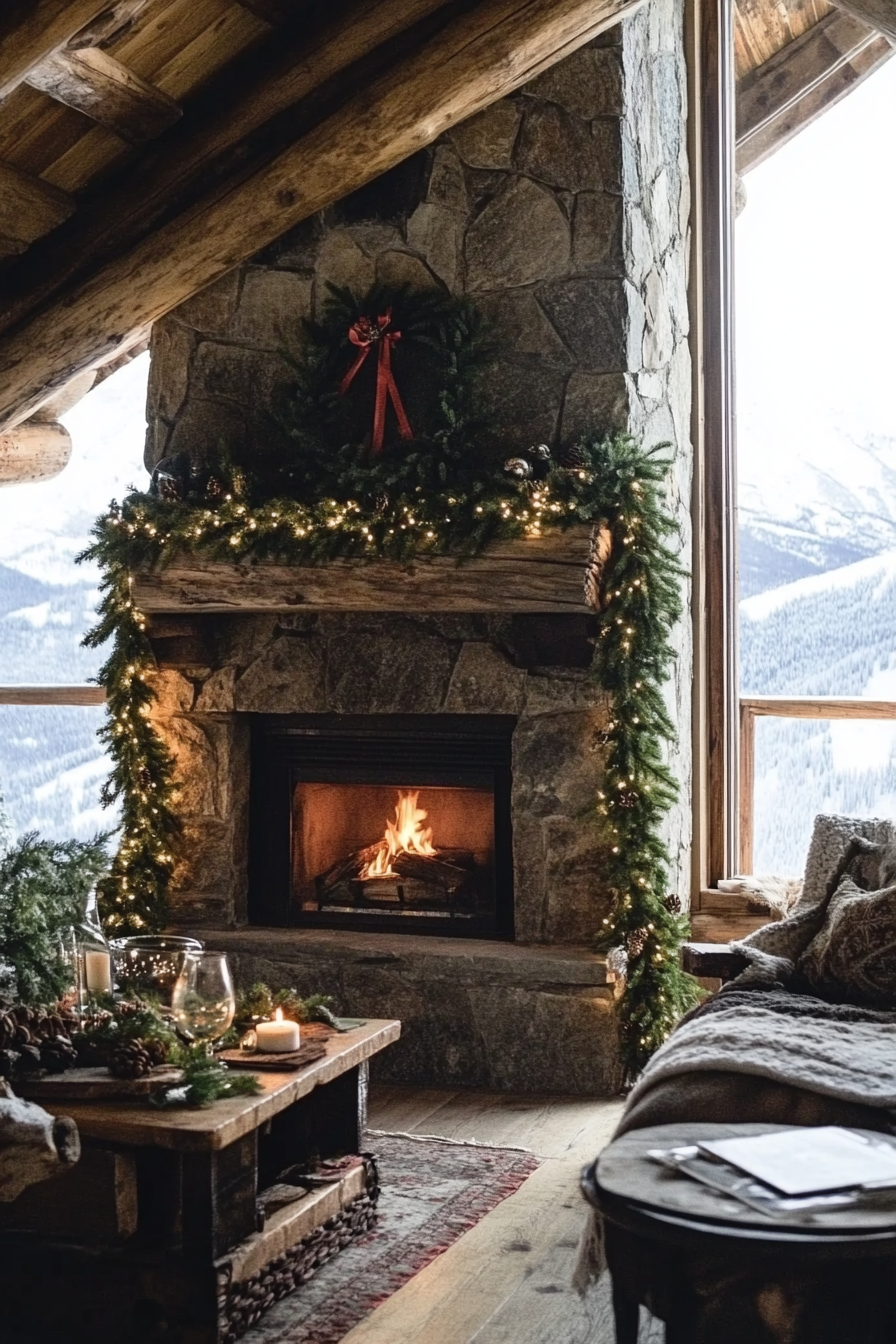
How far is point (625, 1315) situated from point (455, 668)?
103 inches

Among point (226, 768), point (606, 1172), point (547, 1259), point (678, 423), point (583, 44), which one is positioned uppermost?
point (583, 44)

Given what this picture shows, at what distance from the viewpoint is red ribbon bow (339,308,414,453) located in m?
4.74

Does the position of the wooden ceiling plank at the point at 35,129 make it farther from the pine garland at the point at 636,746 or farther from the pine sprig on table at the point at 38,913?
the pine sprig on table at the point at 38,913

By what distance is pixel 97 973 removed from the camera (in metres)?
3.21

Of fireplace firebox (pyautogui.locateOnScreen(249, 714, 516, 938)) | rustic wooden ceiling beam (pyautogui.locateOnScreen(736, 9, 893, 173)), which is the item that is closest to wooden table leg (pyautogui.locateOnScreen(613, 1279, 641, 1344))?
fireplace firebox (pyautogui.locateOnScreen(249, 714, 516, 938))

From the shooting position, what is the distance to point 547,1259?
3.28 meters

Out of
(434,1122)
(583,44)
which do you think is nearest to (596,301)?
(583,44)

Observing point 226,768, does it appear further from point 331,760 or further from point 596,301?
point 596,301

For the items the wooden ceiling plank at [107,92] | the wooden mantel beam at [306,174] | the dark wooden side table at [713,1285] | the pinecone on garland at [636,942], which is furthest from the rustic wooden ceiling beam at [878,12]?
the pinecone on garland at [636,942]

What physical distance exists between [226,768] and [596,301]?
1.94m

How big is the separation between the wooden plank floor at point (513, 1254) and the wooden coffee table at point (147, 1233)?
0.29 m

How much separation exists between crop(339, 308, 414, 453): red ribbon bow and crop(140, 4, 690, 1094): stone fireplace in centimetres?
23

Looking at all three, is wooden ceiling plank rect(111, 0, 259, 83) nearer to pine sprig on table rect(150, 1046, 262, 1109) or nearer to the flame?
the flame

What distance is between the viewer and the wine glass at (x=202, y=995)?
303 centimetres
